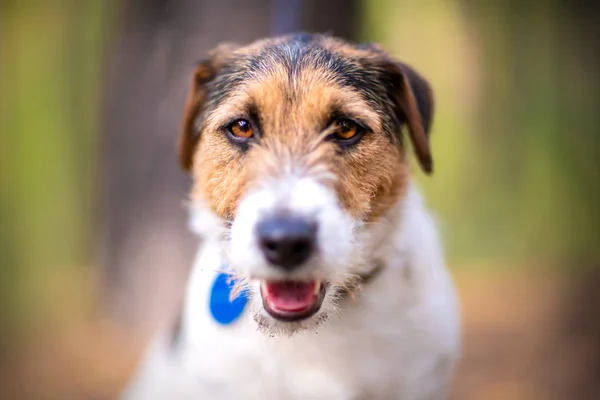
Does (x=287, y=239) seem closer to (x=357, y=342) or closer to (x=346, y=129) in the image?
(x=346, y=129)

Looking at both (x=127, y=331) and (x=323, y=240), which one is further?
(x=127, y=331)

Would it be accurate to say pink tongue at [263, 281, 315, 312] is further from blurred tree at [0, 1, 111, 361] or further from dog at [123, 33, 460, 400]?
blurred tree at [0, 1, 111, 361]

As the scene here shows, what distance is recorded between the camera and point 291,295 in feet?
7.88

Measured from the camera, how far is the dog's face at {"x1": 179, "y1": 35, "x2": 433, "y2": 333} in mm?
2170

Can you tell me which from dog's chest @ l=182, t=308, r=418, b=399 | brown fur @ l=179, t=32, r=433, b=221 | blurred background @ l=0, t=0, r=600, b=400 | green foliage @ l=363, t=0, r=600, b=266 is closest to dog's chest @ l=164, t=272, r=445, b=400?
dog's chest @ l=182, t=308, r=418, b=399

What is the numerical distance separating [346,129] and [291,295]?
848 mm

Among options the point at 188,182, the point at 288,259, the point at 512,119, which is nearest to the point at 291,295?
the point at 288,259

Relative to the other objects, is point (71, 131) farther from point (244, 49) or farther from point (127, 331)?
point (244, 49)

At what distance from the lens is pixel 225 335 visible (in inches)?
113

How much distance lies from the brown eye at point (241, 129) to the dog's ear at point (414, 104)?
2.77 ft

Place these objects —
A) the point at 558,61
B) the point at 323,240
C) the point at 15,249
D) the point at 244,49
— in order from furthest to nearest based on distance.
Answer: the point at 15,249 → the point at 558,61 → the point at 244,49 → the point at 323,240

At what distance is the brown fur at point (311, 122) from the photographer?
2.53 m

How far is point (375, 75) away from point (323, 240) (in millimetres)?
1192

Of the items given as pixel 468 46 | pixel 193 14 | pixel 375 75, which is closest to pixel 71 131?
pixel 193 14
